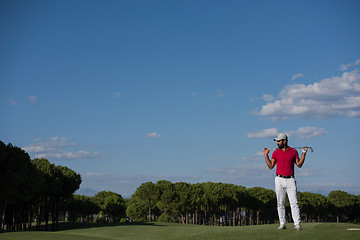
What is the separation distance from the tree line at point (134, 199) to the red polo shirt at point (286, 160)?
3742 centimetres

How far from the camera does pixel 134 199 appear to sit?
12688cm

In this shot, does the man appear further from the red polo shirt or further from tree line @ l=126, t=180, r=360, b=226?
tree line @ l=126, t=180, r=360, b=226

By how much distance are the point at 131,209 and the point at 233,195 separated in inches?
1700

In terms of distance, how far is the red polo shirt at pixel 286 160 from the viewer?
51.2 ft

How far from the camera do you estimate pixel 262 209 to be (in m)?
124

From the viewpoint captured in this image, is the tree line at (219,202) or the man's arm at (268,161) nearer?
the man's arm at (268,161)

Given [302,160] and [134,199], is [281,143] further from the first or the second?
[134,199]

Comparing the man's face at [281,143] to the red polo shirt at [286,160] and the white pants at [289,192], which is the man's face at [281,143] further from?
the white pants at [289,192]

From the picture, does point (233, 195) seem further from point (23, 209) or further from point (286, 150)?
point (286, 150)

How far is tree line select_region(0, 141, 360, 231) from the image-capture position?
156 ft

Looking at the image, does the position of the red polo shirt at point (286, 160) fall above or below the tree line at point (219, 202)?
above

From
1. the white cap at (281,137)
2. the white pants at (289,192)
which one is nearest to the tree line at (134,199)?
the white pants at (289,192)

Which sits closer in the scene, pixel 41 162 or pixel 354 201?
pixel 41 162

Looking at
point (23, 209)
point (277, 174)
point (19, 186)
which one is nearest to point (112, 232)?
point (19, 186)
